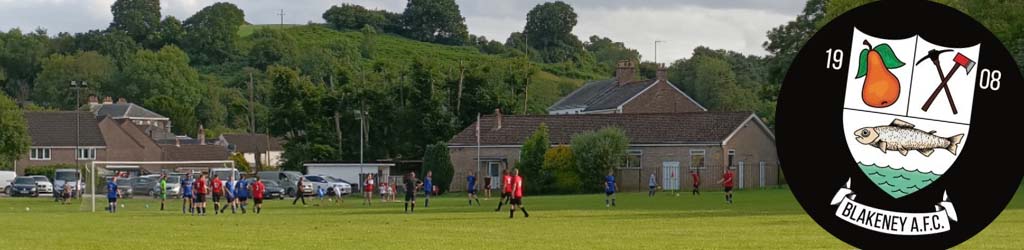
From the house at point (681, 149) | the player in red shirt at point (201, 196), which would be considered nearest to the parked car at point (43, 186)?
the house at point (681, 149)

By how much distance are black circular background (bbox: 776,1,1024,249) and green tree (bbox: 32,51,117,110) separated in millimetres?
157429

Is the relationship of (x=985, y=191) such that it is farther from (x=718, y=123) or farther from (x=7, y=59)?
(x=7, y=59)

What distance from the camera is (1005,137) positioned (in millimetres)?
10344

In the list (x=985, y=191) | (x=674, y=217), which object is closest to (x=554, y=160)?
(x=674, y=217)

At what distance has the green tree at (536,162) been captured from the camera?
242ft

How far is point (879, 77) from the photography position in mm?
10047

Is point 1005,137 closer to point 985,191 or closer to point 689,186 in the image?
point 985,191

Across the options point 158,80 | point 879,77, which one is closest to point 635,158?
point 879,77

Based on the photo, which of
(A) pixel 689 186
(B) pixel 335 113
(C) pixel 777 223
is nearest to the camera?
(C) pixel 777 223

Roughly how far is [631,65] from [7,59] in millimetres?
103410

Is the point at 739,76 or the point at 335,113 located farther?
the point at 739,76

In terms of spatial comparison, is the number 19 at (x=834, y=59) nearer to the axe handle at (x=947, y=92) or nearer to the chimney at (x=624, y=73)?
the axe handle at (x=947, y=92)

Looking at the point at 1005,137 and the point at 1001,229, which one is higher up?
the point at 1005,137

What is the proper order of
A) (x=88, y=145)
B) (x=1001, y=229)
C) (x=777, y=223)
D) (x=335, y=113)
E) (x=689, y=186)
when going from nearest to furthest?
(x=1001, y=229) → (x=777, y=223) → (x=689, y=186) → (x=335, y=113) → (x=88, y=145)
